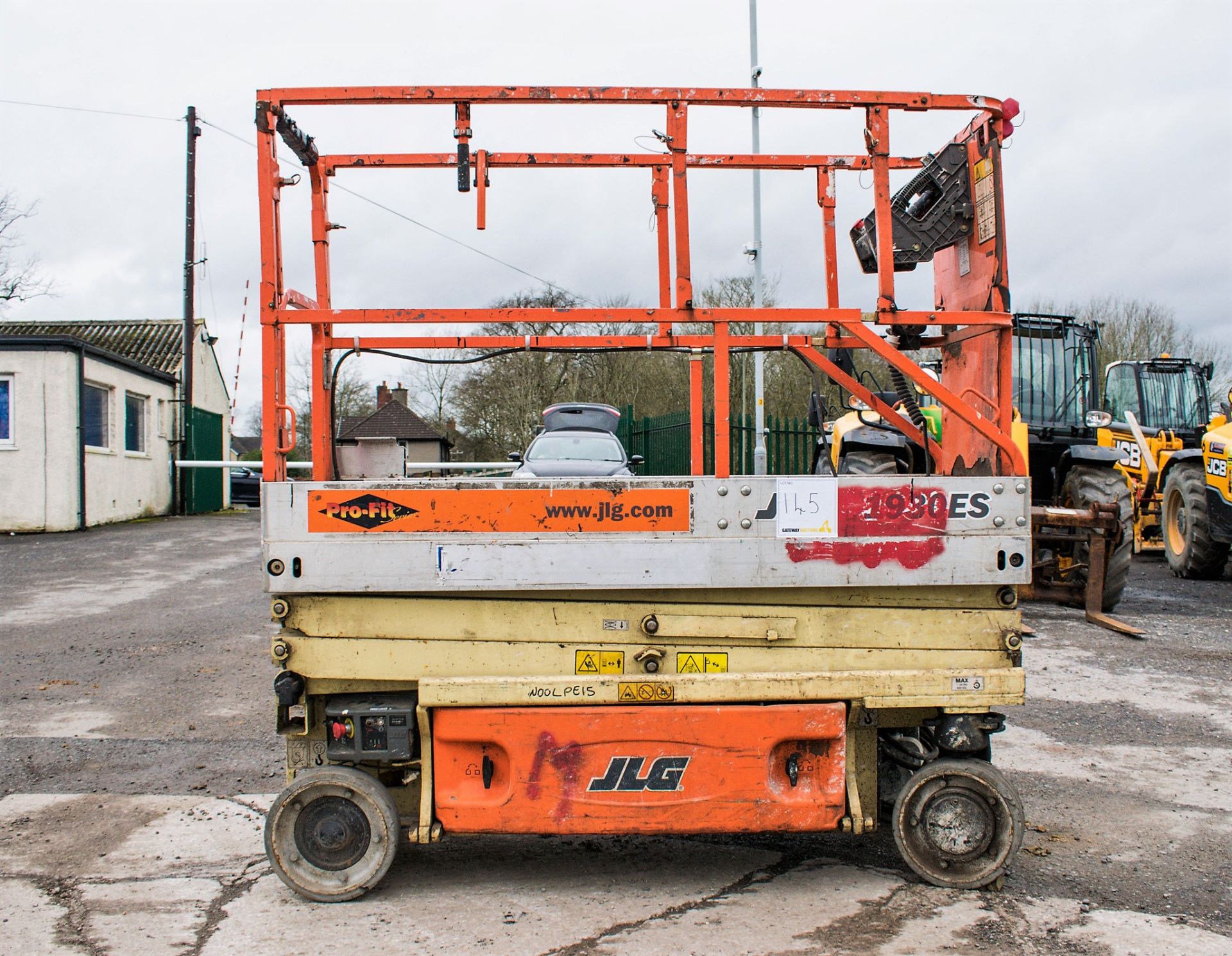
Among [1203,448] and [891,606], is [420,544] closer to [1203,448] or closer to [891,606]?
[891,606]

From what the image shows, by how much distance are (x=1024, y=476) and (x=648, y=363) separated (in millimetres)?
11403

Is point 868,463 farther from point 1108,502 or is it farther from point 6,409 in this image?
point 6,409

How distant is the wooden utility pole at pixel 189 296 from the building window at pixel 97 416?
395cm

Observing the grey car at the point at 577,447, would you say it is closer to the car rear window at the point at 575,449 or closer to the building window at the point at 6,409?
the car rear window at the point at 575,449

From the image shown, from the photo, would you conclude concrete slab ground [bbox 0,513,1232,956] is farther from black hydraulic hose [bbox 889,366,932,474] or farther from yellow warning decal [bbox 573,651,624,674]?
black hydraulic hose [bbox 889,366,932,474]

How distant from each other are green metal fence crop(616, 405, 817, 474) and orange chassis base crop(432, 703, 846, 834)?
10896mm

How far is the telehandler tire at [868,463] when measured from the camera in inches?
289

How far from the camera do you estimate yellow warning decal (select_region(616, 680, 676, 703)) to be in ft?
12.5

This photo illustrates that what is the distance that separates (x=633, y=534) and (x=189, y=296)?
2374 cm

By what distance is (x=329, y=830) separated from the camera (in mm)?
3896

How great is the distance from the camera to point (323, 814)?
153 inches

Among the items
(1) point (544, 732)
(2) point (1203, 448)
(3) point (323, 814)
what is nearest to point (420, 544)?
(1) point (544, 732)

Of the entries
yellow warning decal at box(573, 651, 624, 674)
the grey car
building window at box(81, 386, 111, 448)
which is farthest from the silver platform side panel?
building window at box(81, 386, 111, 448)

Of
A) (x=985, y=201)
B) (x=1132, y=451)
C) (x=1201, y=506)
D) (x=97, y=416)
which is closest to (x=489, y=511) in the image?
(x=985, y=201)
